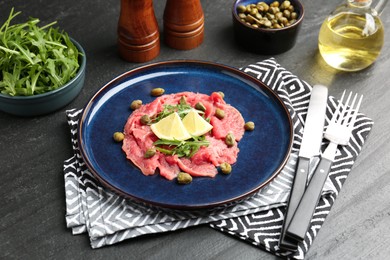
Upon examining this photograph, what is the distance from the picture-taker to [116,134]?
1694 millimetres

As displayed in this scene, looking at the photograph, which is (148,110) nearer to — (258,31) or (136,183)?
(136,183)

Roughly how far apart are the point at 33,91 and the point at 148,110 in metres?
0.36

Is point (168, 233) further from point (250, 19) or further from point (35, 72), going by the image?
point (250, 19)

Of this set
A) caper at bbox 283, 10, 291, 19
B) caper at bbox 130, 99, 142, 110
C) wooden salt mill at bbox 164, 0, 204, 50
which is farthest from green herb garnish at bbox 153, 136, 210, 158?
caper at bbox 283, 10, 291, 19

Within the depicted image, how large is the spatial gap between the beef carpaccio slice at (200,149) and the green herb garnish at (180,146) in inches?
0.5

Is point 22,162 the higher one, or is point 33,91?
point 33,91

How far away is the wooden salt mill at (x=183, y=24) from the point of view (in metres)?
1.99

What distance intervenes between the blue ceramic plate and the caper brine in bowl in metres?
0.12

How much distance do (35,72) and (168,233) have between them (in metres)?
0.68

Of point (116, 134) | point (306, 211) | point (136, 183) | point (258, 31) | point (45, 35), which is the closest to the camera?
point (306, 211)

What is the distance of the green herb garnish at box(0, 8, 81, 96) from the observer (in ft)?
5.66

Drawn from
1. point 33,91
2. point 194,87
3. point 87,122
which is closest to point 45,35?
point 33,91

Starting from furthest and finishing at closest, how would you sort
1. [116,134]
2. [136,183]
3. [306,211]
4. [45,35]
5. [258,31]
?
[258,31] < [45,35] < [116,134] < [136,183] < [306,211]

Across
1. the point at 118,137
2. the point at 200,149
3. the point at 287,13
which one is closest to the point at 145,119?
the point at 118,137
